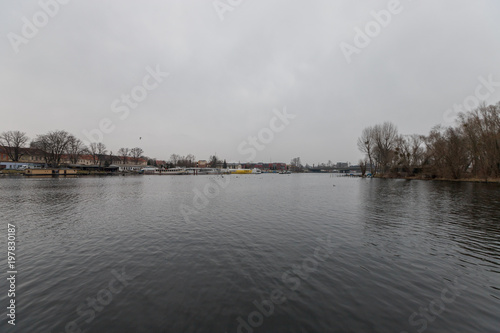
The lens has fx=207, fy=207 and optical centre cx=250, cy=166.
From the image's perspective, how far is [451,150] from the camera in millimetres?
58844

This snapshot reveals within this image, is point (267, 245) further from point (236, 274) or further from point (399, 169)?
point (399, 169)

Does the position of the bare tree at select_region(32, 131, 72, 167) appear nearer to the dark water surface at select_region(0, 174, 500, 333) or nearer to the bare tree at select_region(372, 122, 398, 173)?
the dark water surface at select_region(0, 174, 500, 333)

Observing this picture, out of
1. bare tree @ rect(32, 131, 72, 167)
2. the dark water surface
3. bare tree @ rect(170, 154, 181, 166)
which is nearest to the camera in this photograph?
the dark water surface

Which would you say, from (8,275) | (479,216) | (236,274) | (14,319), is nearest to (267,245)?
(236,274)

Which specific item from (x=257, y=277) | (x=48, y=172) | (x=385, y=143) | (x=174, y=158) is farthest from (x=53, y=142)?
(x=385, y=143)

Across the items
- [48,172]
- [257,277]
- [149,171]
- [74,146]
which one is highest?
[74,146]

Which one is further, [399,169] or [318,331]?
[399,169]

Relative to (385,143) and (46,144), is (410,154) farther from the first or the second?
(46,144)

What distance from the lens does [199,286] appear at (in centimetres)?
734

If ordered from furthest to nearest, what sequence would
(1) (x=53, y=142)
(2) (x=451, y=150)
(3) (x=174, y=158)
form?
(3) (x=174, y=158) < (1) (x=53, y=142) < (2) (x=451, y=150)

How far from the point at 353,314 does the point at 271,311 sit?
91.3 inches

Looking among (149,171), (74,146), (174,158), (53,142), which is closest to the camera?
(53,142)

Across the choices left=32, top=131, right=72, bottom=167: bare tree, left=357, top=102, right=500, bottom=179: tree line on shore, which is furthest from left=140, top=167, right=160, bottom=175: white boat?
left=357, top=102, right=500, bottom=179: tree line on shore

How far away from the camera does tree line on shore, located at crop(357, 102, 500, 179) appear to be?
5206cm
